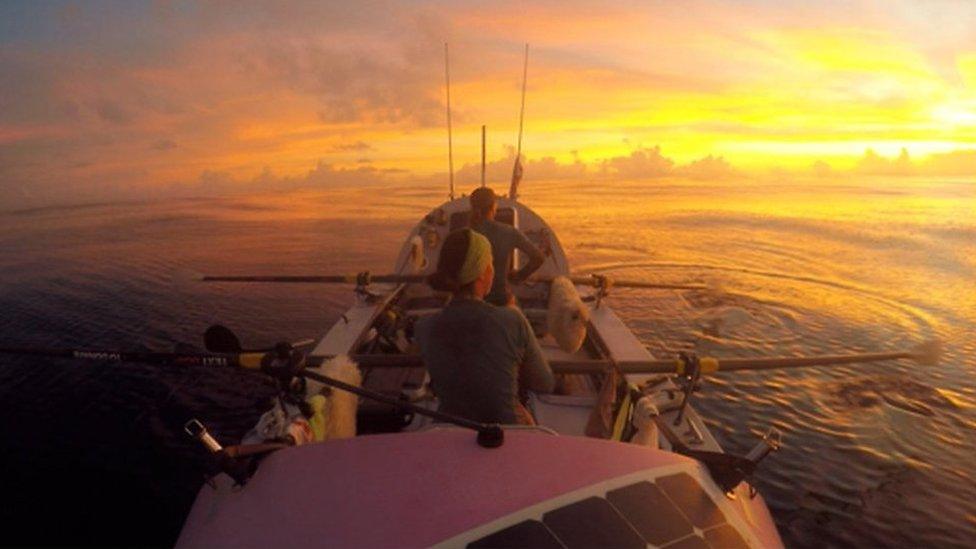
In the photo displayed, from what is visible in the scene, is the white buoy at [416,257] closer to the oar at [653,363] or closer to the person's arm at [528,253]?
the person's arm at [528,253]

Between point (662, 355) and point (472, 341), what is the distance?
11.0 meters

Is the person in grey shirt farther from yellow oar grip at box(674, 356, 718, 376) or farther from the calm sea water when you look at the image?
yellow oar grip at box(674, 356, 718, 376)

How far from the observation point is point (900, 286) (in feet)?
68.6

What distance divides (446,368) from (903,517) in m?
7.63

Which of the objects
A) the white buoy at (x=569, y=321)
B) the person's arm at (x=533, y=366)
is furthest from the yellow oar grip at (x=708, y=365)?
the person's arm at (x=533, y=366)

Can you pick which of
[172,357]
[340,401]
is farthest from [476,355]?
[340,401]

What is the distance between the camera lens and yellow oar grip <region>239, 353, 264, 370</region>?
3895 millimetres

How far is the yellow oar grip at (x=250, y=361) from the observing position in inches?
153

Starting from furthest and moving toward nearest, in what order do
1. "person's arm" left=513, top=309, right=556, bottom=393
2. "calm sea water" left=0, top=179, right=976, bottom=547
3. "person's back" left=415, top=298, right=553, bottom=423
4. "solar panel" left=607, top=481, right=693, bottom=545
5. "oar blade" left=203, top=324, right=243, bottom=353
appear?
"calm sea water" left=0, top=179, right=976, bottom=547
"oar blade" left=203, top=324, right=243, bottom=353
"person's arm" left=513, top=309, right=556, bottom=393
"person's back" left=415, top=298, right=553, bottom=423
"solar panel" left=607, top=481, right=693, bottom=545

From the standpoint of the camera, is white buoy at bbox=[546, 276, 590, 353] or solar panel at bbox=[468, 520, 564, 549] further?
white buoy at bbox=[546, 276, 590, 353]

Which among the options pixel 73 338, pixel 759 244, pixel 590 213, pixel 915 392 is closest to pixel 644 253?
pixel 759 244

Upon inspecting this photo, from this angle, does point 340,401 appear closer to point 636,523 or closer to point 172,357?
point 172,357

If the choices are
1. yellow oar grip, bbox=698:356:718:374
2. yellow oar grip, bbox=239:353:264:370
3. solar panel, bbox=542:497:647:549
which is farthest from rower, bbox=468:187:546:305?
solar panel, bbox=542:497:647:549

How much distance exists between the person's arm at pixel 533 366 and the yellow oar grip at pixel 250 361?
6.59 feet
